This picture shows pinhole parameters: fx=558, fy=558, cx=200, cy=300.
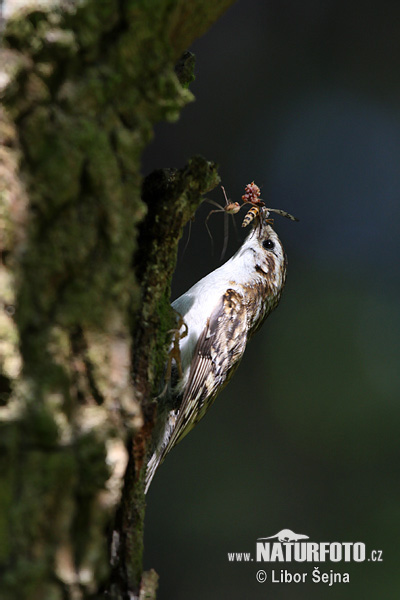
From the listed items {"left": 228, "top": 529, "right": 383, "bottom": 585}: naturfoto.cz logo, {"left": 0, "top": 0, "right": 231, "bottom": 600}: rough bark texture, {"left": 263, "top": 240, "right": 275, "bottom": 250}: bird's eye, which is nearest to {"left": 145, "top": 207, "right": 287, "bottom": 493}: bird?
{"left": 263, "top": 240, "right": 275, "bottom": 250}: bird's eye

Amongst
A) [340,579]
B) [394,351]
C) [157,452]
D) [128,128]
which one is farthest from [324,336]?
[128,128]

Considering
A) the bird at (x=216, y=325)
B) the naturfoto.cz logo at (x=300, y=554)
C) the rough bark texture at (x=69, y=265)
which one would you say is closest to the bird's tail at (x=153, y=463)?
the bird at (x=216, y=325)

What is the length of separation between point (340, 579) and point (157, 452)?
223 cm

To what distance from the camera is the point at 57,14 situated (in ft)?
2.17

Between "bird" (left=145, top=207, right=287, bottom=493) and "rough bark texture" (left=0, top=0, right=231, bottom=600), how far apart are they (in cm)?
67

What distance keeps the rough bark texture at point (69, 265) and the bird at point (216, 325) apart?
2.21ft

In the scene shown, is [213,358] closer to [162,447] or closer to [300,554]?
[162,447]

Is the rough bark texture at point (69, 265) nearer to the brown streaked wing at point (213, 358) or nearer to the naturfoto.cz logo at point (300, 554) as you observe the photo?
the brown streaked wing at point (213, 358)

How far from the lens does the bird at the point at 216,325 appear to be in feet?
5.32

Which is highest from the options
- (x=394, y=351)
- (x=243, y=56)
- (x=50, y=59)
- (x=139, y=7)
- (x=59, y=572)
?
(x=243, y=56)

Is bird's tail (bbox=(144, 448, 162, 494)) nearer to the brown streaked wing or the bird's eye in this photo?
the brown streaked wing

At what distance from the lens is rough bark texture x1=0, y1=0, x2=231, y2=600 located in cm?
66

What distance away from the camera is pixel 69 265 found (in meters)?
0.70

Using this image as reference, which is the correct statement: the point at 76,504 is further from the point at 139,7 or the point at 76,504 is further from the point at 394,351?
the point at 394,351
